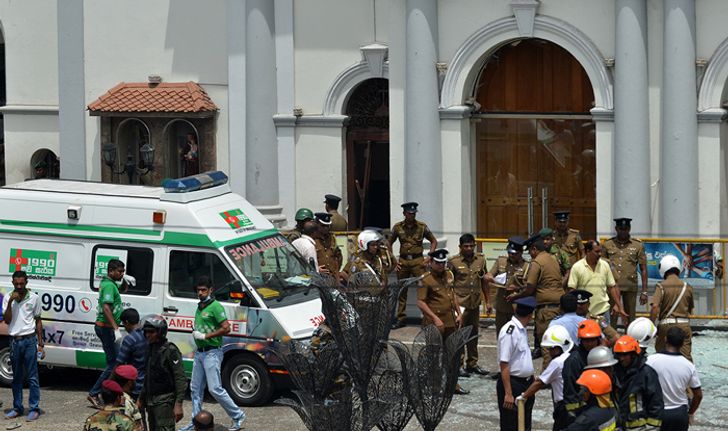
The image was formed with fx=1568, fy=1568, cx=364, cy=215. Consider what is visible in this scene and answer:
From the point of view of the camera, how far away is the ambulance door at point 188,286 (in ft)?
54.9

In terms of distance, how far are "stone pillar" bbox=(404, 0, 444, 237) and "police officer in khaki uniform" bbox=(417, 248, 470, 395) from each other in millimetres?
5078

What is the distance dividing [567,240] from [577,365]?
701cm

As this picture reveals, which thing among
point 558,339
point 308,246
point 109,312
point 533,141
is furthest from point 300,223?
point 558,339

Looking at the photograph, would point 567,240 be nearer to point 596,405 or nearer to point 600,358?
point 600,358

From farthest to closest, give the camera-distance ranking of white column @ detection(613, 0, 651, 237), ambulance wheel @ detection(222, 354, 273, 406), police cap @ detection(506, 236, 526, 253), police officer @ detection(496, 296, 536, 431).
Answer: white column @ detection(613, 0, 651, 237)
police cap @ detection(506, 236, 526, 253)
ambulance wheel @ detection(222, 354, 273, 406)
police officer @ detection(496, 296, 536, 431)

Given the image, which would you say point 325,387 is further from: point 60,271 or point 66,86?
point 66,86

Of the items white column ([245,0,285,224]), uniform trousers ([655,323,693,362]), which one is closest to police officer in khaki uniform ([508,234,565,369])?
uniform trousers ([655,323,693,362])

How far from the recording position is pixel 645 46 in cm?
2084

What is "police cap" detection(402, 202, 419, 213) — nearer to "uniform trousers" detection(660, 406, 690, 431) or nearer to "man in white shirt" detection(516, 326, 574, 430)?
"man in white shirt" detection(516, 326, 574, 430)

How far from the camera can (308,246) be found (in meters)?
19.2

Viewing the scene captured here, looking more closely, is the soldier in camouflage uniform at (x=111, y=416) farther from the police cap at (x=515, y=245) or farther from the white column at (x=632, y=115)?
→ the white column at (x=632, y=115)

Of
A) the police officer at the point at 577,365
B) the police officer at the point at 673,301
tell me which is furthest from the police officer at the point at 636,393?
the police officer at the point at 673,301

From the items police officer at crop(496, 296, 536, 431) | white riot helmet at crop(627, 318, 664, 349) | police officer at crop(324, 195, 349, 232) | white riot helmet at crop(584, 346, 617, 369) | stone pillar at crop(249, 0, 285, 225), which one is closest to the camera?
white riot helmet at crop(584, 346, 617, 369)

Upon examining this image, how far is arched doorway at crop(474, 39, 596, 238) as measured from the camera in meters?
22.4
